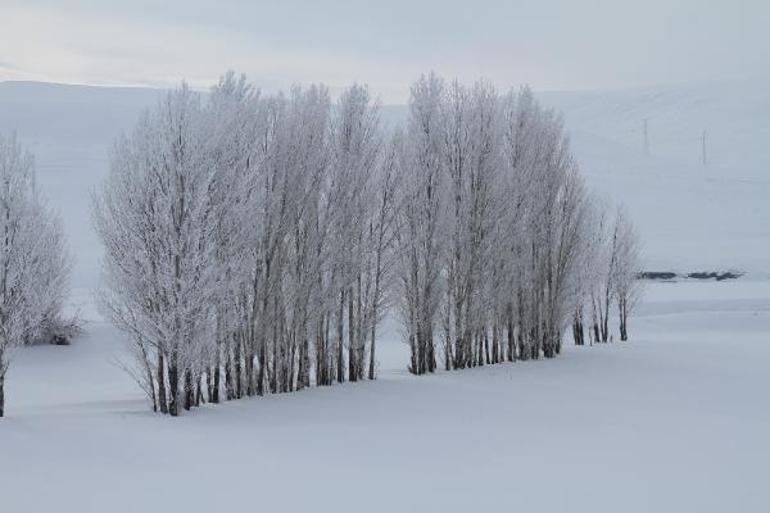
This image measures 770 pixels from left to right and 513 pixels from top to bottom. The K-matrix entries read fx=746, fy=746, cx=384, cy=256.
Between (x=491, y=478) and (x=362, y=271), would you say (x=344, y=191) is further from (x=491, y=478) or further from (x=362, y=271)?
(x=491, y=478)

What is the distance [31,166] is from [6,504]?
7.72 meters

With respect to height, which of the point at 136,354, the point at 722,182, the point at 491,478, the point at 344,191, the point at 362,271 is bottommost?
the point at 491,478

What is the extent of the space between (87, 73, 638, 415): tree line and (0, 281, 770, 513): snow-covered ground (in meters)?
1.45

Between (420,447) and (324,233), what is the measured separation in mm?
7806

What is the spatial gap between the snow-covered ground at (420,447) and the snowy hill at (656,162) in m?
10.2

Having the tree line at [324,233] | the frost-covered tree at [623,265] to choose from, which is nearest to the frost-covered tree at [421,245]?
the tree line at [324,233]

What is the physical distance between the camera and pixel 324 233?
17688mm

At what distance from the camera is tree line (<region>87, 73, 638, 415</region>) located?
13164 mm

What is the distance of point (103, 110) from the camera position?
92.7 m

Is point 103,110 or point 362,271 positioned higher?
point 103,110

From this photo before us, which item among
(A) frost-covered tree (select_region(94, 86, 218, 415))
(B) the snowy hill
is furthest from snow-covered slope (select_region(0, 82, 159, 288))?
(A) frost-covered tree (select_region(94, 86, 218, 415))

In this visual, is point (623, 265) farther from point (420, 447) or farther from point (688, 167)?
point (688, 167)

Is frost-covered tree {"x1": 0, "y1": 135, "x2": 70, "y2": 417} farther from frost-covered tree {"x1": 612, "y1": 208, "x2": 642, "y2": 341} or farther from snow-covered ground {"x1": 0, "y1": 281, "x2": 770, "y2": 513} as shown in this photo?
frost-covered tree {"x1": 612, "y1": 208, "x2": 642, "y2": 341}

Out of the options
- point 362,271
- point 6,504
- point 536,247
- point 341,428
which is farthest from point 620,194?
point 6,504
